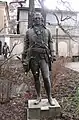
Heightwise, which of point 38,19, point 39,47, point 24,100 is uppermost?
point 38,19

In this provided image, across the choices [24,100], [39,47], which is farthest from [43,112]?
[24,100]

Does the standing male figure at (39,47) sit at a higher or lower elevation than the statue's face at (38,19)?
lower

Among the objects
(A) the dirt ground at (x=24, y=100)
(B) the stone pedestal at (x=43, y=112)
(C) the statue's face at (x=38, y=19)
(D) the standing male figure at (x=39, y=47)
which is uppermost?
(C) the statue's face at (x=38, y=19)

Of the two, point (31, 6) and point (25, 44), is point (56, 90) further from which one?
point (31, 6)

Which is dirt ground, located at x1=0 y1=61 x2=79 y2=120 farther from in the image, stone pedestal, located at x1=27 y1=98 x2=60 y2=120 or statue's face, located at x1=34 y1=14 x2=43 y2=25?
statue's face, located at x1=34 y1=14 x2=43 y2=25

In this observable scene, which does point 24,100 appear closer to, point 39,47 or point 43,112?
point 43,112

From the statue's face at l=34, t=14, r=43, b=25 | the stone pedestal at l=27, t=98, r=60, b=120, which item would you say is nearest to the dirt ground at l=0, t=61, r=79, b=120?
the stone pedestal at l=27, t=98, r=60, b=120

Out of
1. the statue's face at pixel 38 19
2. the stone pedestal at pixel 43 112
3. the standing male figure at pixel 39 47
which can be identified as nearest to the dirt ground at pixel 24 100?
the stone pedestal at pixel 43 112

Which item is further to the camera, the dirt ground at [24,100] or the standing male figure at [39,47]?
the dirt ground at [24,100]

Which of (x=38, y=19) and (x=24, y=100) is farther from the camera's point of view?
(x=24, y=100)

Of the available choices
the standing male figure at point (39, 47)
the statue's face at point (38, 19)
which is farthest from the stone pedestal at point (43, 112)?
the statue's face at point (38, 19)

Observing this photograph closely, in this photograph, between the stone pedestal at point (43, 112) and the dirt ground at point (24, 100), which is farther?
the dirt ground at point (24, 100)

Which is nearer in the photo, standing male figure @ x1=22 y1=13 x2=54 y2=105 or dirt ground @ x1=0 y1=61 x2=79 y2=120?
standing male figure @ x1=22 y1=13 x2=54 y2=105

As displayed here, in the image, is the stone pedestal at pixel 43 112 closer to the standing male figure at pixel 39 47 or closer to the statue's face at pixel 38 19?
the standing male figure at pixel 39 47
